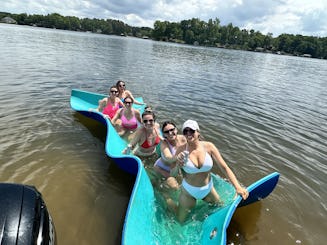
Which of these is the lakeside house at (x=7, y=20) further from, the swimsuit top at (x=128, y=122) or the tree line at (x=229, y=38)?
the swimsuit top at (x=128, y=122)

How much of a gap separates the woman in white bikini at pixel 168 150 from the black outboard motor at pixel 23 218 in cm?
221

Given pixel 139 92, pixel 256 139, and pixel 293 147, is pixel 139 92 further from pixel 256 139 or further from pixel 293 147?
pixel 293 147

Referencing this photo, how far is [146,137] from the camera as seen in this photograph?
5.52 metres

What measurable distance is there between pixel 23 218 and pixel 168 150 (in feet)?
8.68

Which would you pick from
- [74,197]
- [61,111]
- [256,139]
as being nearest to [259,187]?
[74,197]

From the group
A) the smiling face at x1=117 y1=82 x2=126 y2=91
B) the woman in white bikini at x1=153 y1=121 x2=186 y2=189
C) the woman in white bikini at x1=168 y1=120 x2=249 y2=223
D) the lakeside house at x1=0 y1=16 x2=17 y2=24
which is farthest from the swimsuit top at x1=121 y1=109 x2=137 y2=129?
the lakeside house at x1=0 y1=16 x2=17 y2=24

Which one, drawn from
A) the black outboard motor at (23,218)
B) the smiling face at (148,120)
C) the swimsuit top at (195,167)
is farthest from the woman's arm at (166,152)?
the black outboard motor at (23,218)

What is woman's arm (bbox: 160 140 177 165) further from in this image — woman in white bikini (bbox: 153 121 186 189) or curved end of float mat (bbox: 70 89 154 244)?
curved end of float mat (bbox: 70 89 154 244)

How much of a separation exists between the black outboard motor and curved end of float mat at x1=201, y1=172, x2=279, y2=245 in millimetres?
2014

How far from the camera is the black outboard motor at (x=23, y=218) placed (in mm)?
2131

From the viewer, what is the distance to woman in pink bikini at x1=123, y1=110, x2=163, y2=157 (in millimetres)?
5074

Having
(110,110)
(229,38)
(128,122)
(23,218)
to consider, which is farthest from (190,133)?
(229,38)

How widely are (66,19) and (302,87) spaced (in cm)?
12732

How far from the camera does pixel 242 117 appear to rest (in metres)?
9.41
